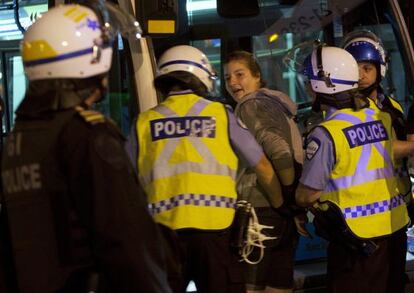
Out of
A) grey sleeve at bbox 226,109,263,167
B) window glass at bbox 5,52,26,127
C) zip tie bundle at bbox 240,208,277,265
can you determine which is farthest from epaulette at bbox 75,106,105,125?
window glass at bbox 5,52,26,127

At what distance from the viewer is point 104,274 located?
8.87ft

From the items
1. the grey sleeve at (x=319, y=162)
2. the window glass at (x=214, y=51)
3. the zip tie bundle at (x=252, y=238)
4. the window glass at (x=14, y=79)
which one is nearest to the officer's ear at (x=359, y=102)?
the grey sleeve at (x=319, y=162)

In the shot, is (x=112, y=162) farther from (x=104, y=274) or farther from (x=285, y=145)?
(x=285, y=145)

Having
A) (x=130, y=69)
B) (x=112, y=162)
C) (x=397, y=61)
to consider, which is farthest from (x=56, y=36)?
(x=397, y=61)

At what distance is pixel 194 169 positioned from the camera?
141 inches

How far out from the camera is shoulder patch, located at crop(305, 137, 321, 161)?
13.1ft

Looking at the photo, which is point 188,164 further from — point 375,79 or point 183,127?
point 375,79

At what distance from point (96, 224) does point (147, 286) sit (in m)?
0.27

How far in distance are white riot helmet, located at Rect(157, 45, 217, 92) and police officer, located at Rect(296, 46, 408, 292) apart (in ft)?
2.11

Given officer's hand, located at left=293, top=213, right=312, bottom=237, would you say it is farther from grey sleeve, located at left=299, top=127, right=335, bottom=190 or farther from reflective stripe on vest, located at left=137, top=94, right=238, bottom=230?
reflective stripe on vest, located at left=137, top=94, right=238, bottom=230

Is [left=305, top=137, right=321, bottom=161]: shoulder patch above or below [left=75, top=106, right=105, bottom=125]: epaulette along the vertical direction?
below

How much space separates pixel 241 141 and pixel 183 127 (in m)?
0.28

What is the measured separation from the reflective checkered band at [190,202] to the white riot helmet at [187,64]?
0.56m

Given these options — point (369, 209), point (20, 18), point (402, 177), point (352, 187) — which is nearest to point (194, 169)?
point (352, 187)
